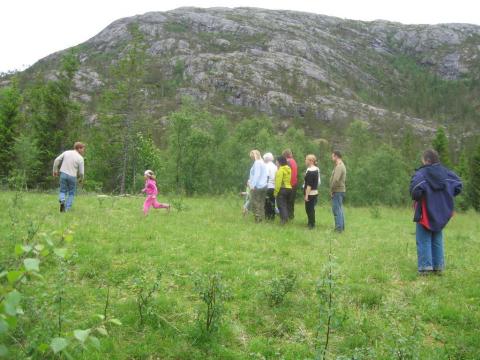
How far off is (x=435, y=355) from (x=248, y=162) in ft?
117

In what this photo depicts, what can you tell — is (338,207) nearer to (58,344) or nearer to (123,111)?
(58,344)

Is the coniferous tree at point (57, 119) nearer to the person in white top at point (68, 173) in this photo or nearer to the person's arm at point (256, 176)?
the person in white top at point (68, 173)

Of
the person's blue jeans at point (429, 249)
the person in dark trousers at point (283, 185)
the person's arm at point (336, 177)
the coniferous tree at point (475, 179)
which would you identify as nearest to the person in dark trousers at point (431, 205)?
the person's blue jeans at point (429, 249)

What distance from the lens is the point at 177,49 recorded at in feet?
592

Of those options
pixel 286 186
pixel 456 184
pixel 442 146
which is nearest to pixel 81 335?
pixel 456 184

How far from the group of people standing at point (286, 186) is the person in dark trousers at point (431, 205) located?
492 cm

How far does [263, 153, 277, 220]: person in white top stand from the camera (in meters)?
15.6

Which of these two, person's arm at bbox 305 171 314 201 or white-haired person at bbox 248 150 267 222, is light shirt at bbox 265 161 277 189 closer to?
white-haired person at bbox 248 150 267 222

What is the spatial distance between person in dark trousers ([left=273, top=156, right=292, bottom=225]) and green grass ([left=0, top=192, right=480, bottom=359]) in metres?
1.51

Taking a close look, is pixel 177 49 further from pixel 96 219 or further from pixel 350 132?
pixel 96 219

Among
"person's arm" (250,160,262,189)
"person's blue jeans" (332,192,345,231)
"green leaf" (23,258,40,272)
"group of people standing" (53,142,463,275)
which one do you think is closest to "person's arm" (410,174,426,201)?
"group of people standing" (53,142,463,275)

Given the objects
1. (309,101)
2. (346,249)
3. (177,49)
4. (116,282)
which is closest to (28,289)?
(116,282)

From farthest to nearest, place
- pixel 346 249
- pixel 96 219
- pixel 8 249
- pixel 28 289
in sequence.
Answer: pixel 96 219
pixel 346 249
pixel 8 249
pixel 28 289

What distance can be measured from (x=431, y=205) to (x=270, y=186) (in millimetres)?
7588
